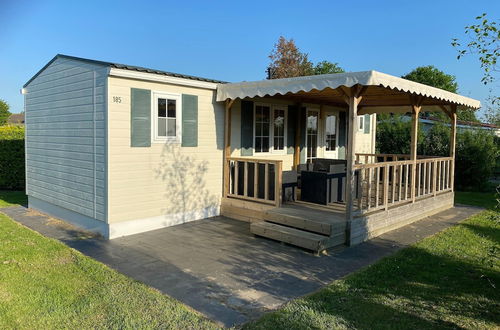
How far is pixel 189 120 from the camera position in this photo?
7.16m

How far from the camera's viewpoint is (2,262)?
15.6ft

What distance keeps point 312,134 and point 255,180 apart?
335 cm

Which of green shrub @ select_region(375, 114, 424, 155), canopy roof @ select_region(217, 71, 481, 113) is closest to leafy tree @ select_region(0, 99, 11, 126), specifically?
green shrub @ select_region(375, 114, 424, 155)

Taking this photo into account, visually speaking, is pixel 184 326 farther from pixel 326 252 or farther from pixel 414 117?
pixel 414 117

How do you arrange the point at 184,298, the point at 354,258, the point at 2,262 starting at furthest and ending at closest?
the point at 354,258 < the point at 2,262 < the point at 184,298

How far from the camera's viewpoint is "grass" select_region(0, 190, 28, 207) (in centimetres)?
932

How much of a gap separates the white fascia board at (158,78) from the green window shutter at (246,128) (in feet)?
3.28

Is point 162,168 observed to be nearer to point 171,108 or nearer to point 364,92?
point 171,108

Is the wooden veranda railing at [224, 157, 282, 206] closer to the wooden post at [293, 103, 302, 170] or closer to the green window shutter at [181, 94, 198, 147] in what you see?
the green window shutter at [181, 94, 198, 147]

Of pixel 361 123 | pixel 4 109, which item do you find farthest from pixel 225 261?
pixel 4 109

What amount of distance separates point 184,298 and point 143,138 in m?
3.34

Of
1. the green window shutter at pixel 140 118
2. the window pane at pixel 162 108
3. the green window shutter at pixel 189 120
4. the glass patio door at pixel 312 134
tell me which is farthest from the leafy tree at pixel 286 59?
the green window shutter at pixel 140 118

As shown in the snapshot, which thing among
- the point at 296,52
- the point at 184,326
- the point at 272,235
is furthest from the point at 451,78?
the point at 184,326

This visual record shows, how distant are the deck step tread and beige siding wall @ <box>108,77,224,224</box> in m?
1.72
